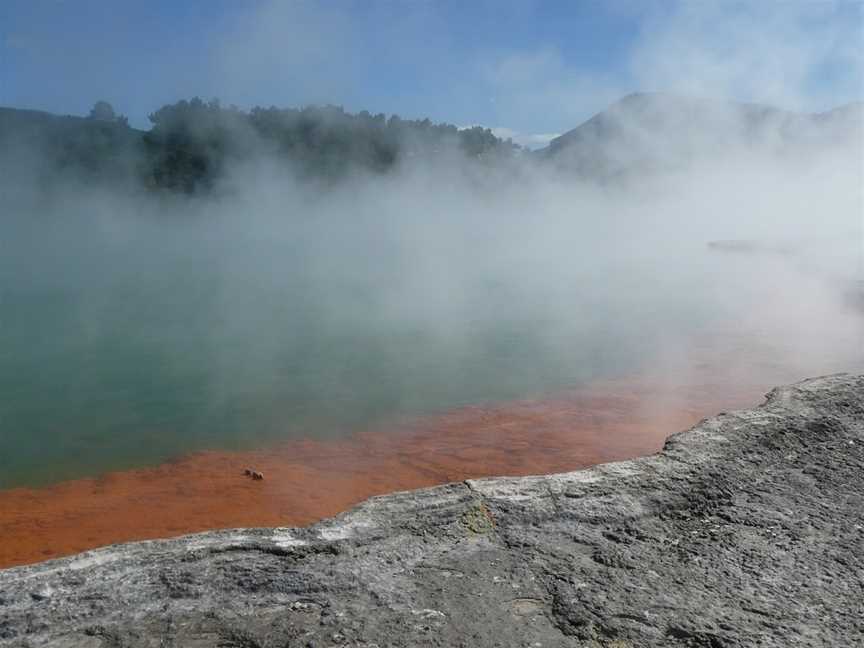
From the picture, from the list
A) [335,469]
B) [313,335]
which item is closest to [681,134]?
[313,335]

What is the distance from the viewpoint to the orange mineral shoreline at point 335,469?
9.50ft

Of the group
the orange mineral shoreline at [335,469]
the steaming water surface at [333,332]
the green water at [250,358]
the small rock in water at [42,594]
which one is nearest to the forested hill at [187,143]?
the steaming water surface at [333,332]

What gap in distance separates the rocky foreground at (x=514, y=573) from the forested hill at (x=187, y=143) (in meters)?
20.4

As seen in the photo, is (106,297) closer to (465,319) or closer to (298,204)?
(465,319)

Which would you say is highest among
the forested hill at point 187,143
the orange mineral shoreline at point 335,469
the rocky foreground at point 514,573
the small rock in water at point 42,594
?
the forested hill at point 187,143

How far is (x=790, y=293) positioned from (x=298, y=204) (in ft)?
52.9

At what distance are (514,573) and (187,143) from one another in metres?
21.7

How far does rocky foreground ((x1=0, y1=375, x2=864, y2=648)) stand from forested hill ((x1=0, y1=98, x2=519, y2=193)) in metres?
20.4

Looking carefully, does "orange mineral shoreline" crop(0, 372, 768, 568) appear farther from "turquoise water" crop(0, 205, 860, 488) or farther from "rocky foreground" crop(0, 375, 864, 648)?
"rocky foreground" crop(0, 375, 864, 648)

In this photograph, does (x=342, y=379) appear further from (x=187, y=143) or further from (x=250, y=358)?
(x=187, y=143)

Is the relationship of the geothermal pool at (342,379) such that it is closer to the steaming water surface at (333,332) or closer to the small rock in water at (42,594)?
the steaming water surface at (333,332)

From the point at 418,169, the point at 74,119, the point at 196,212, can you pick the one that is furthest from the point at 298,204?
the point at 74,119

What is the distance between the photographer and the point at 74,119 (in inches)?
829

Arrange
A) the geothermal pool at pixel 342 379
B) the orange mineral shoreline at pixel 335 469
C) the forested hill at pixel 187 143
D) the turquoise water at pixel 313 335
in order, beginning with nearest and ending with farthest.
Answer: the orange mineral shoreline at pixel 335 469 < the geothermal pool at pixel 342 379 < the turquoise water at pixel 313 335 < the forested hill at pixel 187 143
